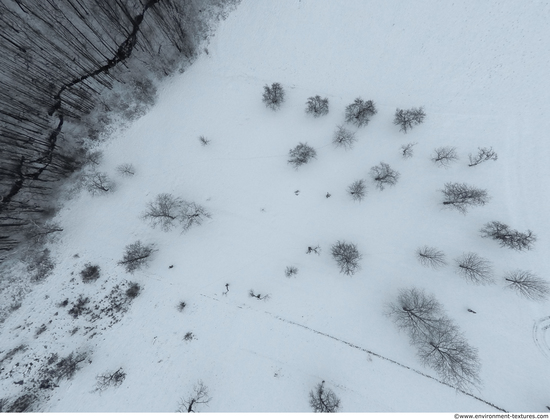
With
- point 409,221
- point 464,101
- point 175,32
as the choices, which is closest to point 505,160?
point 464,101

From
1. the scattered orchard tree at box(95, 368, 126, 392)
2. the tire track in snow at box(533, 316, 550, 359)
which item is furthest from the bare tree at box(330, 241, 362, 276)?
the scattered orchard tree at box(95, 368, 126, 392)

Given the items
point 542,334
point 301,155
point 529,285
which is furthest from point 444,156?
point 542,334

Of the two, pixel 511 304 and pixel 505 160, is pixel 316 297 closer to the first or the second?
pixel 511 304

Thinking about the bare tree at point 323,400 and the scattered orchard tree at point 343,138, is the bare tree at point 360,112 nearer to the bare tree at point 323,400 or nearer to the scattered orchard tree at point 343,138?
the scattered orchard tree at point 343,138

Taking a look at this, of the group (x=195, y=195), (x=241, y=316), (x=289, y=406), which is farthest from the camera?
(x=195, y=195)

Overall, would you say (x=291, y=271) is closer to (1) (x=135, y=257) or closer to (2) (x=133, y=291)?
(1) (x=135, y=257)

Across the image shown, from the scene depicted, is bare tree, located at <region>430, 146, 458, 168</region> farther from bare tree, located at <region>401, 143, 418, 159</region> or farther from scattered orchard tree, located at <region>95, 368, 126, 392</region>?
scattered orchard tree, located at <region>95, 368, 126, 392</region>
